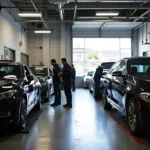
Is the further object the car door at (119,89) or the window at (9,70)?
the window at (9,70)

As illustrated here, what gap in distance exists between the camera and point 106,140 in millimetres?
4602

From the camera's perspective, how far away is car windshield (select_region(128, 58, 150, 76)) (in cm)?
575

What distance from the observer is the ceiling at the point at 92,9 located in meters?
12.2

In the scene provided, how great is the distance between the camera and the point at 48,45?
60.6 ft

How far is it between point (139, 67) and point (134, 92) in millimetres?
1404

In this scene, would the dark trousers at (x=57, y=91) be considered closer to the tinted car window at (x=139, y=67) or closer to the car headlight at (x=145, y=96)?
the tinted car window at (x=139, y=67)

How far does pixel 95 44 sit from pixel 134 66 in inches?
570

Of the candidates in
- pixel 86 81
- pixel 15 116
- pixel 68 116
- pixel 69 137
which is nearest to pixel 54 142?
pixel 69 137

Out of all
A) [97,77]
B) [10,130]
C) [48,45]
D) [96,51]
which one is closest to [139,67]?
[10,130]

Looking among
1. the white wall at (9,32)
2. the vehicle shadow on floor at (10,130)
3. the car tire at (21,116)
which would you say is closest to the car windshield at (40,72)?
the white wall at (9,32)

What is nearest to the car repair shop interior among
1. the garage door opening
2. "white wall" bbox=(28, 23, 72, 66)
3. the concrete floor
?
the concrete floor

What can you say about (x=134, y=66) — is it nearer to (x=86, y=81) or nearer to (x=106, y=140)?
(x=106, y=140)

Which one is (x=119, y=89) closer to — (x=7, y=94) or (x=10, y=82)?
(x=10, y=82)

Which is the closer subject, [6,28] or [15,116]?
[15,116]
